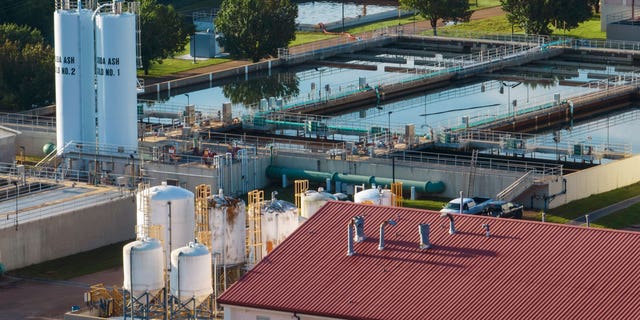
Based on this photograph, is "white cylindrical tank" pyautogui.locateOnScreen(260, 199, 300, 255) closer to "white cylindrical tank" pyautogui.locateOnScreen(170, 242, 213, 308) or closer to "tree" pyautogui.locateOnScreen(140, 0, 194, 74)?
"white cylindrical tank" pyautogui.locateOnScreen(170, 242, 213, 308)

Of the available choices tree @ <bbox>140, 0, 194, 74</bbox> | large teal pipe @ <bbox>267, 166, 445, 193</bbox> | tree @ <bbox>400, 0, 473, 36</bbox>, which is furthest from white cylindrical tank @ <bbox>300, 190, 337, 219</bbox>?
tree @ <bbox>400, 0, 473, 36</bbox>

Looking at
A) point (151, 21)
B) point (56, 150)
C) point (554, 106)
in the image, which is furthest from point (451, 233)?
point (151, 21)

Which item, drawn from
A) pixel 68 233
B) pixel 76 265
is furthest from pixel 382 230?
pixel 68 233

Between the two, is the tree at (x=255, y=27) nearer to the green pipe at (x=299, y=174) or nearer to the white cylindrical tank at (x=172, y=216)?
the green pipe at (x=299, y=174)

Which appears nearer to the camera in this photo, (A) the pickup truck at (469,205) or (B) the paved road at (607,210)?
(A) the pickup truck at (469,205)

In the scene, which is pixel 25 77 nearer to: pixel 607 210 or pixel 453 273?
pixel 607 210

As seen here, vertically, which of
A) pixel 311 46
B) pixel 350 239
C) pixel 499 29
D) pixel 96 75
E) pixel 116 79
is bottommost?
pixel 350 239

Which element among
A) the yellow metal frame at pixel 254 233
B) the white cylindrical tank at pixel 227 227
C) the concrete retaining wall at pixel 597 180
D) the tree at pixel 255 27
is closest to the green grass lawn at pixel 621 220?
the concrete retaining wall at pixel 597 180
